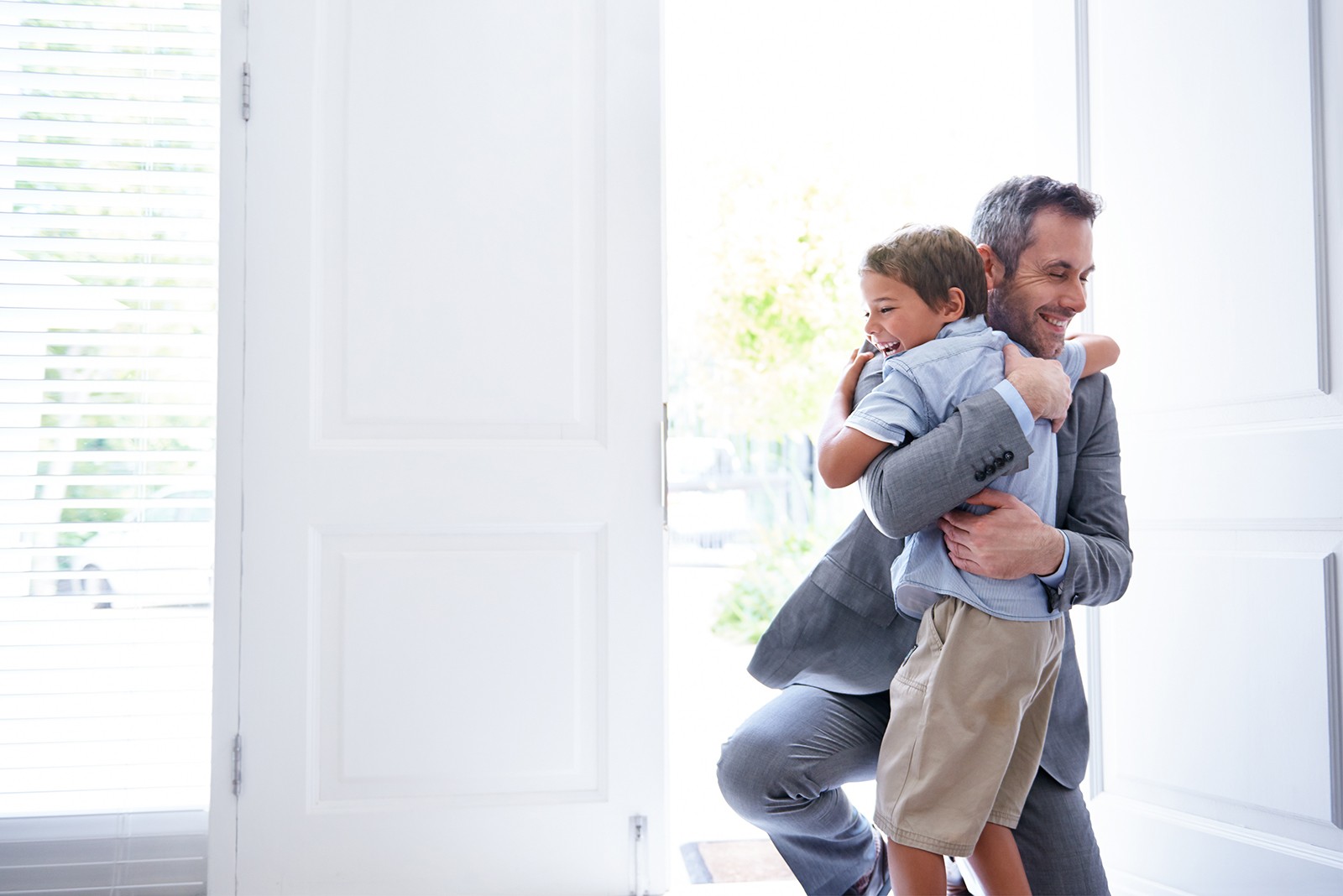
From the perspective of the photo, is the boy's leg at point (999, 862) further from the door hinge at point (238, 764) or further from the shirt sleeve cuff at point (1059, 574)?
the door hinge at point (238, 764)

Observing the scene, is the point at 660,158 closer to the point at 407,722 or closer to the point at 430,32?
the point at 430,32

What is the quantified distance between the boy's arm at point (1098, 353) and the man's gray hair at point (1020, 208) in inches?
7.8

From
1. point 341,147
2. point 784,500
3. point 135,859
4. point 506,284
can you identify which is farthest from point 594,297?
point 784,500

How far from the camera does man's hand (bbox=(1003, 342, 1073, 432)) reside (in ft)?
4.13

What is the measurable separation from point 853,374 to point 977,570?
15.7 inches

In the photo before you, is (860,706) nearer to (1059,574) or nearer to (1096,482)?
(1059,574)

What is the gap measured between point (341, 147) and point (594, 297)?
24.3 inches

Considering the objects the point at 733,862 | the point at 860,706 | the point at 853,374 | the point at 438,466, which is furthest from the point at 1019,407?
the point at 733,862

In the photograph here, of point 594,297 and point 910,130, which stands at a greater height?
point 910,130

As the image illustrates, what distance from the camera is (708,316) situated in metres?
5.26

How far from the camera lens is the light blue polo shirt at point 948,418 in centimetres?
127

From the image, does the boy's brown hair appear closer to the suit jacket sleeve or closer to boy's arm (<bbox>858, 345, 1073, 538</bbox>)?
boy's arm (<bbox>858, 345, 1073, 538</bbox>)

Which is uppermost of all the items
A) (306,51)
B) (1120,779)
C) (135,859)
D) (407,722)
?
(306,51)

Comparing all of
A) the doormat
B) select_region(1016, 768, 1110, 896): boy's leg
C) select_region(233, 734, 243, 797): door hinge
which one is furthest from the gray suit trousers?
select_region(233, 734, 243, 797): door hinge
